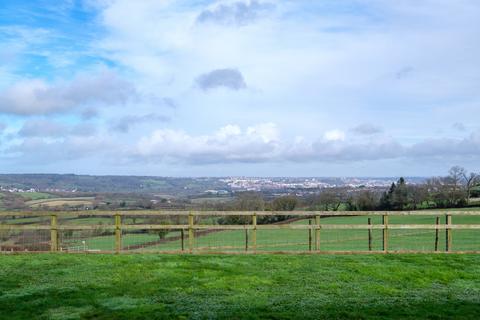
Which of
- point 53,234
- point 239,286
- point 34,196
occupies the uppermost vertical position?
point 53,234

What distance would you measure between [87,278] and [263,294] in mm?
4008

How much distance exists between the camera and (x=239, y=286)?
10.6 m

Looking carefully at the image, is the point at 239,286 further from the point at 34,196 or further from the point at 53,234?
the point at 34,196

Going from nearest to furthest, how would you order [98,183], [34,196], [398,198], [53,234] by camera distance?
[53,234]
[398,198]
[34,196]
[98,183]

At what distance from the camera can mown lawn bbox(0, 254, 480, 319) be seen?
8.70 m

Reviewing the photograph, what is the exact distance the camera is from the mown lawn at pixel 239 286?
8.70m

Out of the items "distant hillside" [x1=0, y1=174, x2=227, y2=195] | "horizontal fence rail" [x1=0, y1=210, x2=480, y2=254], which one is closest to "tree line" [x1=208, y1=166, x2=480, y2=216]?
"horizontal fence rail" [x1=0, y1=210, x2=480, y2=254]

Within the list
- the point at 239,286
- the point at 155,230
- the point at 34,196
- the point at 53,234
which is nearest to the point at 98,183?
the point at 34,196

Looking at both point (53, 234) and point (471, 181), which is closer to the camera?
point (53, 234)

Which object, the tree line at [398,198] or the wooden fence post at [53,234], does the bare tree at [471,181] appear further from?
the wooden fence post at [53,234]

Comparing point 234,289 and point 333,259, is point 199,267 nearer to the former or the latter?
point 234,289

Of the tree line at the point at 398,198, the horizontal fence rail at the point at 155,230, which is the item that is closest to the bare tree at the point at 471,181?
the tree line at the point at 398,198

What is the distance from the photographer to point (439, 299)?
385 inches

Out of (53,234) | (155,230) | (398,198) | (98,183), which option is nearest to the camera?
(53,234)
